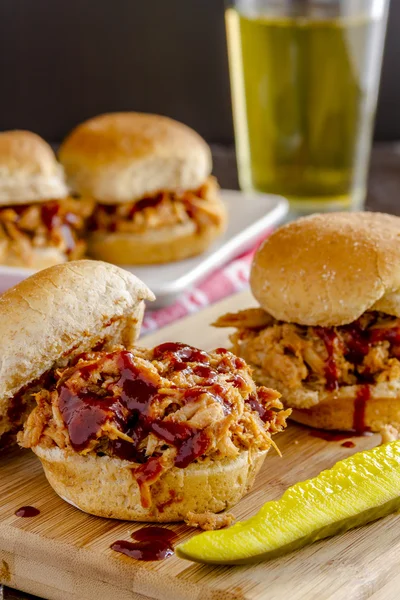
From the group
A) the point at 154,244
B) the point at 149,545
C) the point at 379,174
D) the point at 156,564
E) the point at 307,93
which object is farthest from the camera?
the point at 379,174

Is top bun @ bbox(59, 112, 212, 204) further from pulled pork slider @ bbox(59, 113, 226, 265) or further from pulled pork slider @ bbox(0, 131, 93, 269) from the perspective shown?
pulled pork slider @ bbox(0, 131, 93, 269)


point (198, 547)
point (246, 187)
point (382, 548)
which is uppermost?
point (198, 547)

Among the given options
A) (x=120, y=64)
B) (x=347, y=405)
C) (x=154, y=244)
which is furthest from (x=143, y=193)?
(x=120, y=64)

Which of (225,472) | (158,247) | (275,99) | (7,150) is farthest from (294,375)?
(275,99)

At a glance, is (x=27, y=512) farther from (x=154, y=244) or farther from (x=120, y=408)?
(x=154, y=244)

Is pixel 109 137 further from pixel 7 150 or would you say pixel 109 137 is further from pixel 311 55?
pixel 311 55

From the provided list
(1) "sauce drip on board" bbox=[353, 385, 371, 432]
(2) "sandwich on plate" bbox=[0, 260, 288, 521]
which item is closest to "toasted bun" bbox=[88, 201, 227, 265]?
(1) "sauce drip on board" bbox=[353, 385, 371, 432]

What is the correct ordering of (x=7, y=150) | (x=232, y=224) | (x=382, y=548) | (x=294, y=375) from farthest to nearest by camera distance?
1. (x=232, y=224)
2. (x=7, y=150)
3. (x=294, y=375)
4. (x=382, y=548)

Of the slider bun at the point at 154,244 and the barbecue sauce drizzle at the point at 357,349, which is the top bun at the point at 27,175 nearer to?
the slider bun at the point at 154,244
